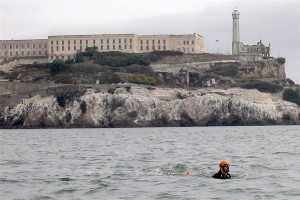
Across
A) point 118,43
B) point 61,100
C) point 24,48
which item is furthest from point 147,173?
point 24,48

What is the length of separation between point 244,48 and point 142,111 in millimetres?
58587

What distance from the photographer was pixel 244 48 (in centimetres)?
17588

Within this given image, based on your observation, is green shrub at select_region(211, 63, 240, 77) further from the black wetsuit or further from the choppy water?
the black wetsuit

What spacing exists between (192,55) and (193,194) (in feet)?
432

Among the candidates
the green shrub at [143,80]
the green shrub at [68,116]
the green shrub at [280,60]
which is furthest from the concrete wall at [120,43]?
the green shrub at [68,116]

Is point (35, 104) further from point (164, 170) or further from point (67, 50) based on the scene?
point (164, 170)

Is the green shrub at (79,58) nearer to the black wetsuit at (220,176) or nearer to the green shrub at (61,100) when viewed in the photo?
the green shrub at (61,100)

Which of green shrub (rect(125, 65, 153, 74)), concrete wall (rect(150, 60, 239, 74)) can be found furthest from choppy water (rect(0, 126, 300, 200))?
concrete wall (rect(150, 60, 239, 74))

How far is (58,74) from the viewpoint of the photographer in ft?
472

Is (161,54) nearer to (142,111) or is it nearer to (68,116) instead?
(142,111)

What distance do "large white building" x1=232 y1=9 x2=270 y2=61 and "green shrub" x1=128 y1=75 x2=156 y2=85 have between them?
3343 cm

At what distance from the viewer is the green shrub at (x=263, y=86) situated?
13662cm

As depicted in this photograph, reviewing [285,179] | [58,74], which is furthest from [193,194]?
[58,74]

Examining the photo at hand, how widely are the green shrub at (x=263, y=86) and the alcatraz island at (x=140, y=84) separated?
0.17 meters
